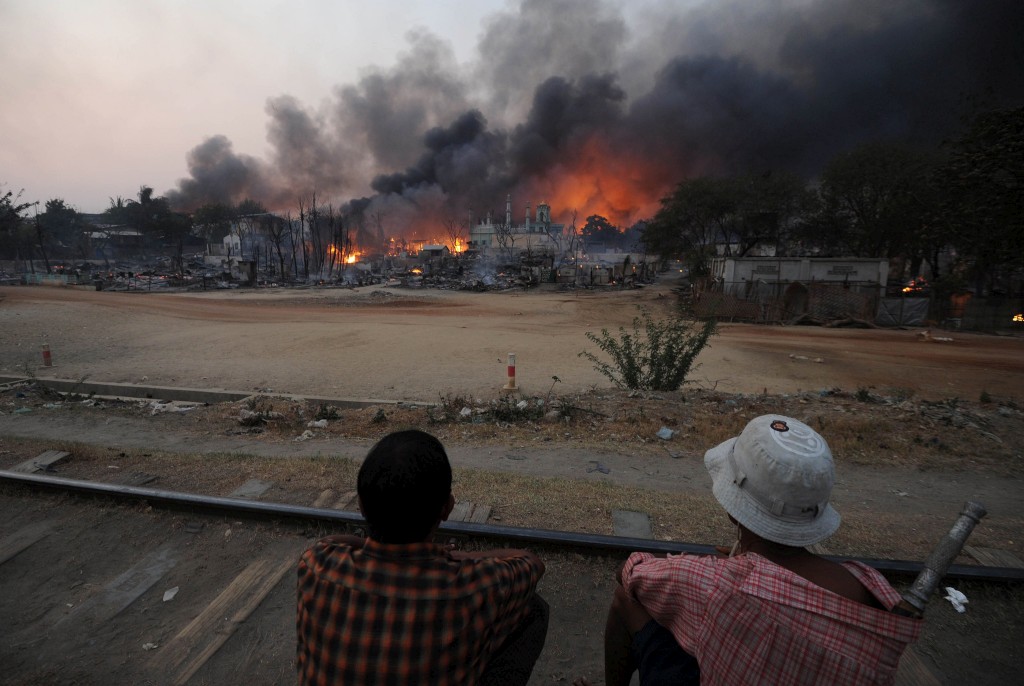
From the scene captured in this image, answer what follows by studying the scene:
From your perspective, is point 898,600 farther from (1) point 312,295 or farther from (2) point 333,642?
(1) point 312,295

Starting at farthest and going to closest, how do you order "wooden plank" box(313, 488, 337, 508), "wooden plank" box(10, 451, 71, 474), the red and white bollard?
the red and white bollard, "wooden plank" box(10, 451, 71, 474), "wooden plank" box(313, 488, 337, 508)

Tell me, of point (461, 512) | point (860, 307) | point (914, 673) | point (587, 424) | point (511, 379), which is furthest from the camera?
point (860, 307)

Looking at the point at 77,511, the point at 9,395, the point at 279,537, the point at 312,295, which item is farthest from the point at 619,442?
the point at 312,295

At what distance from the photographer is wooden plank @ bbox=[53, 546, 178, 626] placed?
2.86 meters

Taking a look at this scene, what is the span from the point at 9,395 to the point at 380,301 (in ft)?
72.9

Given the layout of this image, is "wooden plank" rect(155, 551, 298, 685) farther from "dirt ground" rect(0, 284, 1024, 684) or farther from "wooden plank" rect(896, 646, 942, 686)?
"wooden plank" rect(896, 646, 942, 686)

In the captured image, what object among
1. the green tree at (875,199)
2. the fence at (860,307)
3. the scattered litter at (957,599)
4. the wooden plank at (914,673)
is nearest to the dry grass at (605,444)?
the scattered litter at (957,599)

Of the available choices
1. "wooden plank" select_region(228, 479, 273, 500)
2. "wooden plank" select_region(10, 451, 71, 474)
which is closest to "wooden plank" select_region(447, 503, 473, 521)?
"wooden plank" select_region(228, 479, 273, 500)

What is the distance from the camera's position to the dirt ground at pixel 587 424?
3.54 meters

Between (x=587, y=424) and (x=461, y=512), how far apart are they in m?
3.37

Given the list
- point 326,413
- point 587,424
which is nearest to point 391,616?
point 587,424

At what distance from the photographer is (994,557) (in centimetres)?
341

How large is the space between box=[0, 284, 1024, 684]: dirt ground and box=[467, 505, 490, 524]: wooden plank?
0.44ft

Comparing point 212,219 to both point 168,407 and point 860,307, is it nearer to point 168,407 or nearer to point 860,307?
point 168,407
